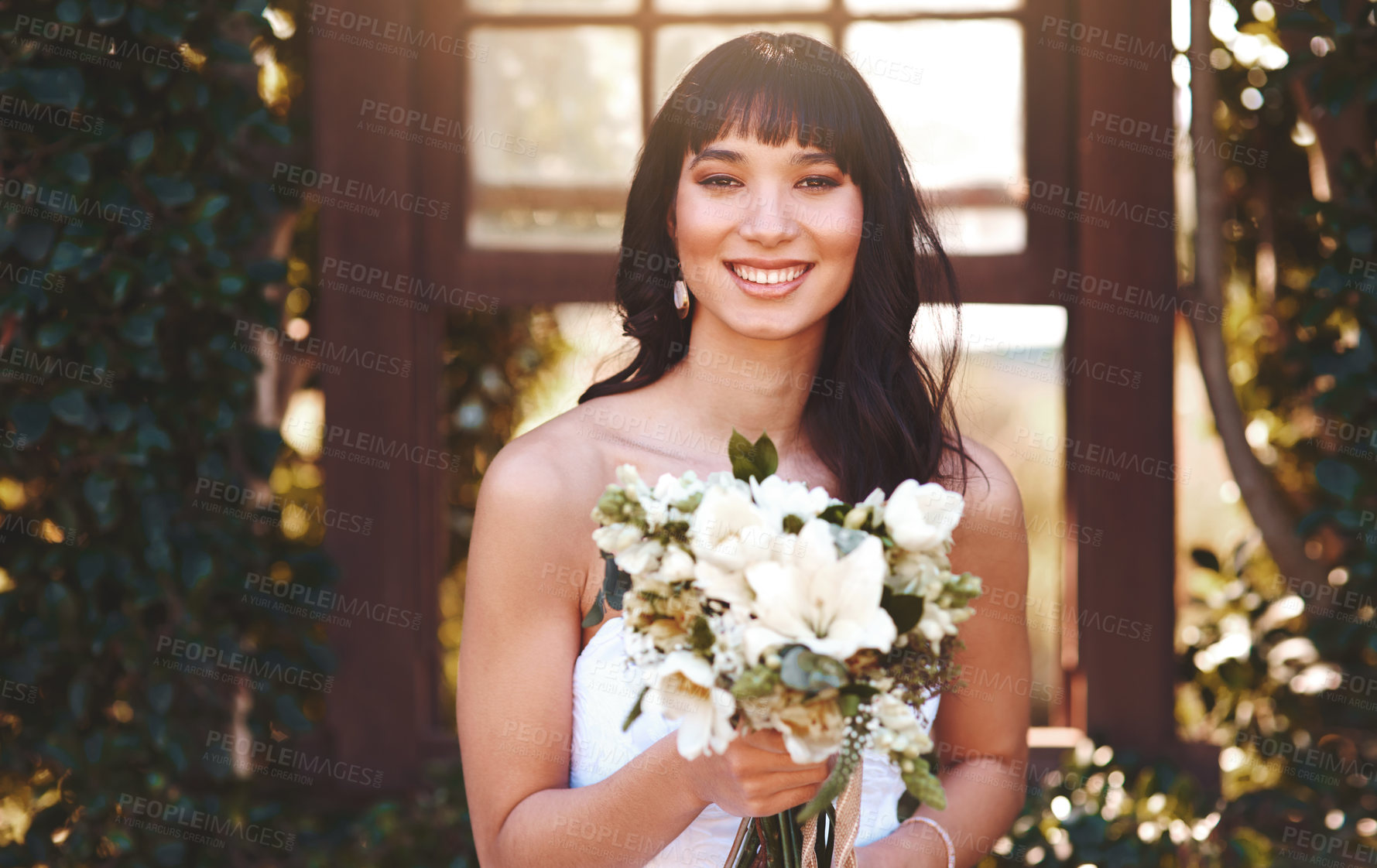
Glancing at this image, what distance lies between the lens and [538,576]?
1.99 metres

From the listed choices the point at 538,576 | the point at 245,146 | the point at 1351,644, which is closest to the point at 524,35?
the point at 245,146

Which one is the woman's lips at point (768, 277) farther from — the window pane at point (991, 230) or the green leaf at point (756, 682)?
the window pane at point (991, 230)

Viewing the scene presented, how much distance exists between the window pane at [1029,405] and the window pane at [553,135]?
950 millimetres

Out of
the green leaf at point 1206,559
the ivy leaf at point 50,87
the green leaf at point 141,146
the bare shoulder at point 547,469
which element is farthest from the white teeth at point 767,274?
the green leaf at point 1206,559

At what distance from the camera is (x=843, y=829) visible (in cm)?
164

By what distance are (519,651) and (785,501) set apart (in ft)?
2.57

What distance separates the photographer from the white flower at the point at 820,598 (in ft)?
4.10

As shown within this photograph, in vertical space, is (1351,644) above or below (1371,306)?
below

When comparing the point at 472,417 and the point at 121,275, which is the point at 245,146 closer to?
the point at 121,275

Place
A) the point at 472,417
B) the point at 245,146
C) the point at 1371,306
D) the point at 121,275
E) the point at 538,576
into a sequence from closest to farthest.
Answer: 1. the point at 538,576
2. the point at 121,275
3. the point at 1371,306
4. the point at 245,146
5. the point at 472,417

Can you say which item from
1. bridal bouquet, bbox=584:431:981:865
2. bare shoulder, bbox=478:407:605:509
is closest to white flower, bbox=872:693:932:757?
bridal bouquet, bbox=584:431:981:865

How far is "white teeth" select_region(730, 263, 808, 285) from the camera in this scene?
6.63ft

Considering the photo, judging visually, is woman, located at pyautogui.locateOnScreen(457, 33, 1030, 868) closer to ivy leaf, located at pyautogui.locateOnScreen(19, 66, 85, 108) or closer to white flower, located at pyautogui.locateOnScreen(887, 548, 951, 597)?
white flower, located at pyautogui.locateOnScreen(887, 548, 951, 597)

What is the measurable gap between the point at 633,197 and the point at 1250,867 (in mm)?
2190
